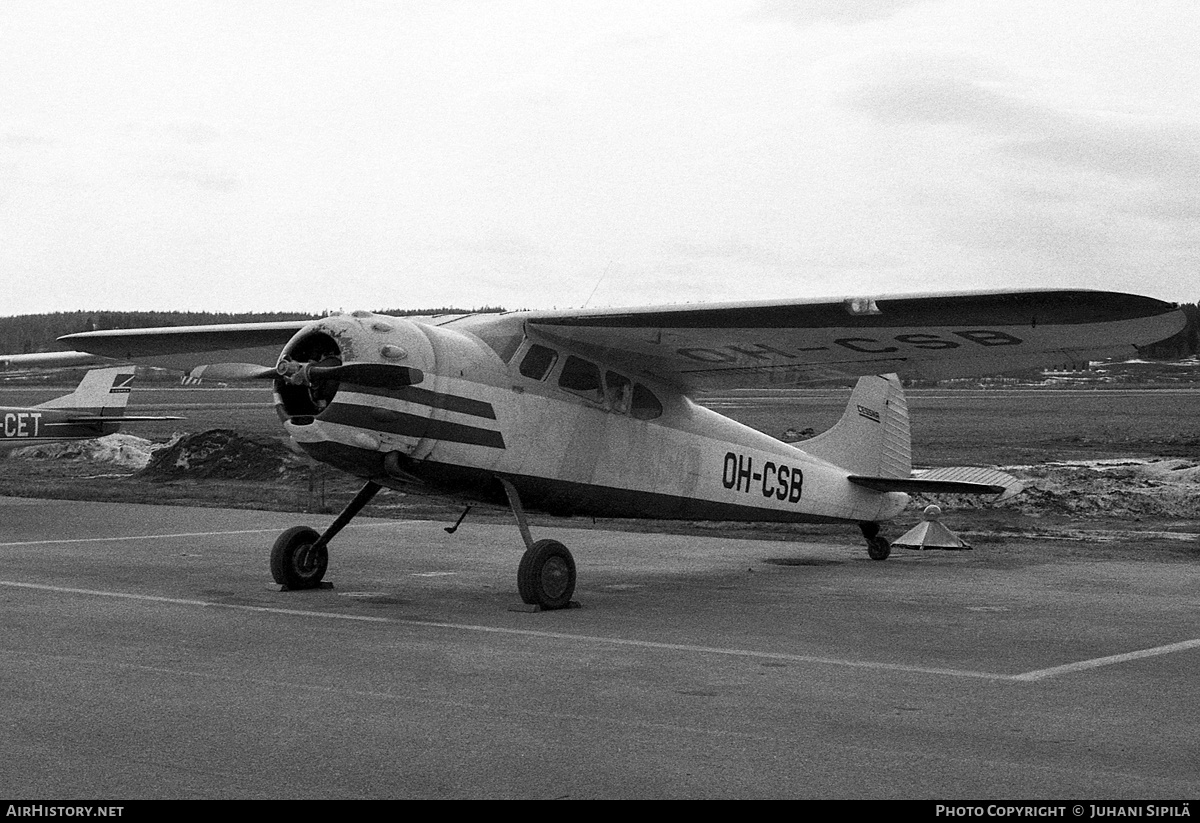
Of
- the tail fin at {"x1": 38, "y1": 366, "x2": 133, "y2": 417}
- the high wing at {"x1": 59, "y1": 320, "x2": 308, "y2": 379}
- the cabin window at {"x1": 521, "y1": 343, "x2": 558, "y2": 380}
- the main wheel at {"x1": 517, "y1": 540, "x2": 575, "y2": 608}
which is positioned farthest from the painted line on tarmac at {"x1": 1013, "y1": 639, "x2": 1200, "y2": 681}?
the tail fin at {"x1": 38, "y1": 366, "x2": 133, "y2": 417}

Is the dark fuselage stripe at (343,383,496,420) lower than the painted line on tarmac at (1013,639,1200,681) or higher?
higher

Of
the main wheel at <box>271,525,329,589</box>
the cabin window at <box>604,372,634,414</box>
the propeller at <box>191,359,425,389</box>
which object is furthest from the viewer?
the cabin window at <box>604,372,634,414</box>

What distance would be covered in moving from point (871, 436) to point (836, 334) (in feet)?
15.5

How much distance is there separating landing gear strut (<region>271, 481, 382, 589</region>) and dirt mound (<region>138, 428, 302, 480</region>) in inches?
583

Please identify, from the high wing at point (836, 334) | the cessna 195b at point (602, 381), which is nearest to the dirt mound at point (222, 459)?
the cessna 195b at point (602, 381)

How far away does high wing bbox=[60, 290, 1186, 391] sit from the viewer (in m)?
9.62

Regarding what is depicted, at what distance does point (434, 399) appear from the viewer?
1070cm

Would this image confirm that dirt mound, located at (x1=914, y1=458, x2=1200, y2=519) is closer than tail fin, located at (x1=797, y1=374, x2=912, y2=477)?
No

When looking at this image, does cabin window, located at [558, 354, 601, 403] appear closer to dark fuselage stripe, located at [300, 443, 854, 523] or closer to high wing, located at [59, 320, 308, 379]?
dark fuselage stripe, located at [300, 443, 854, 523]

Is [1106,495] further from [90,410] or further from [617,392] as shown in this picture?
[90,410]

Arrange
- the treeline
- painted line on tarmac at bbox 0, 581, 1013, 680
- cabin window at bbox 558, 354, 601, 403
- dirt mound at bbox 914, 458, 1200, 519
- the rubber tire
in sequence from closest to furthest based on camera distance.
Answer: painted line on tarmac at bbox 0, 581, 1013, 680 → cabin window at bbox 558, 354, 601, 403 → the rubber tire → dirt mound at bbox 914, 458, 1200, 519 → the treeline
